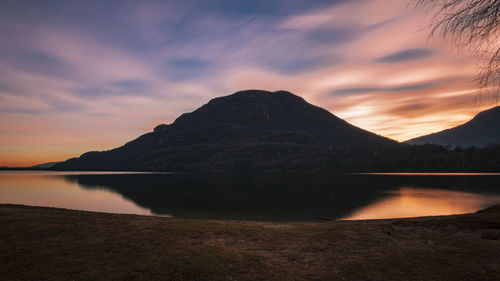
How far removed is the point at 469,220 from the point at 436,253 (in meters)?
10.5

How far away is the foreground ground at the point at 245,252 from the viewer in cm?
1165

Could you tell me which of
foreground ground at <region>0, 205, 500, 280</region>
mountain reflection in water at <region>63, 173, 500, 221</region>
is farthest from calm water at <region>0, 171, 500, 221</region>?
foreground ground at <region>0, 205, 500, 280</region>

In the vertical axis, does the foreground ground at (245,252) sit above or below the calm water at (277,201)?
above

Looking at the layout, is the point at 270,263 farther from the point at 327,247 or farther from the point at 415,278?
the point at 415,278

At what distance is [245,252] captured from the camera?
48.3ft

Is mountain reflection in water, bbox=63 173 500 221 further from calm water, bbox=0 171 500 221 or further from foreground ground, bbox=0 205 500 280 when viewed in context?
foreground ground, bbox=0 205 500 280

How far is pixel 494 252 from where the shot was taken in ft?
46.0

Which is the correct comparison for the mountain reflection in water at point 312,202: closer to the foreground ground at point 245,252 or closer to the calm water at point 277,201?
the calm water at point 277,201

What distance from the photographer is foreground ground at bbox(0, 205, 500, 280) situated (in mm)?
11652

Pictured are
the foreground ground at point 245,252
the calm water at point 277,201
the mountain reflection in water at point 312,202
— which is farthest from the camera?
the calm water at point 277,201

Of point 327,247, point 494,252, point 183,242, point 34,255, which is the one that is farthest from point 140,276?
point 494,252

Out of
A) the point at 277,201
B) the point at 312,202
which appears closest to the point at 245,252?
the point at 277,201

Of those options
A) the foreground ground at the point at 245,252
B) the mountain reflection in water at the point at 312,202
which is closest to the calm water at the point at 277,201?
the mountain reflection in water at the point at 312,202

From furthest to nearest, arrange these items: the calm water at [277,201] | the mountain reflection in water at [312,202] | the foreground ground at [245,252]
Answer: the calm water at [277,201]
the mountain reflection in water at [312,202]
the foreground ground at [245,252]
